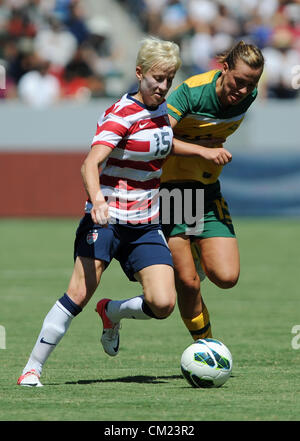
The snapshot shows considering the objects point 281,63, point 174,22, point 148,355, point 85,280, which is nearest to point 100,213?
point 85,280

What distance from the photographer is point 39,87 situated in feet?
67.1

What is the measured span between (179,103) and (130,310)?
1.40 metres

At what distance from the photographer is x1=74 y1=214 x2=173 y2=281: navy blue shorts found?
609 centimetres

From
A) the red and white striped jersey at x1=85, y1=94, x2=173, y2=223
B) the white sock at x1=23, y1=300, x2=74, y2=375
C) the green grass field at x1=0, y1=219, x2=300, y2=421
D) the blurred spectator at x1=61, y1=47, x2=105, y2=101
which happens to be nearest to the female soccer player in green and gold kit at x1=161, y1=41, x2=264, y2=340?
the red and white striped jersey at x1=85, y1=94, x2=173, y2=223

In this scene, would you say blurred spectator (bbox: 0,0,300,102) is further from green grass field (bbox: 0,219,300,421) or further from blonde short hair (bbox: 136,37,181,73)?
blonde short hair (bbox: 136,37,181,73)

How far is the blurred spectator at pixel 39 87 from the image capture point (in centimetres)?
2019

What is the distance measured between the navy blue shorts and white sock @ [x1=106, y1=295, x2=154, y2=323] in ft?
0.75

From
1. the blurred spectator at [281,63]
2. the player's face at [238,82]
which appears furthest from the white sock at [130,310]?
the blurred spectator at [281,63]

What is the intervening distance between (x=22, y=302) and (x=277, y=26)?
12.6 metres

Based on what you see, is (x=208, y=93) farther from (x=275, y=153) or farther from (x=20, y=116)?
(x=20, y=116)

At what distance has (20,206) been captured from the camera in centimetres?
1978

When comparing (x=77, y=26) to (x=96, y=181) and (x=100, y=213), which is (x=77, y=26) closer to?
(x=96, y=181)
